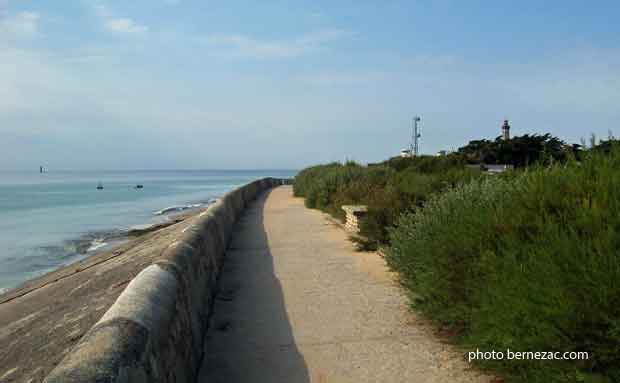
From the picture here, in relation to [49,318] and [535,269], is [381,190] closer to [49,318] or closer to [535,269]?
[49,318]

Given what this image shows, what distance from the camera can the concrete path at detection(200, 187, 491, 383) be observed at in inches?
176

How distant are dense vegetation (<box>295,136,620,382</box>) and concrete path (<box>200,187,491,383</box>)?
36cm

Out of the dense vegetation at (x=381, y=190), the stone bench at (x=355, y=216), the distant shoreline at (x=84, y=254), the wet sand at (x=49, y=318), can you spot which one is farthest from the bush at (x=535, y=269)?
the distant shoreline at (x=84, y=254)

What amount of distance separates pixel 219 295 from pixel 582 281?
4779 millimetres

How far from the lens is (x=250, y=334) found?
5.46 meters

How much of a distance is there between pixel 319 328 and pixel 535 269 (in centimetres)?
259

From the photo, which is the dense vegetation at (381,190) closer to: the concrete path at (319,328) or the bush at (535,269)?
the concrete path at (319,328)

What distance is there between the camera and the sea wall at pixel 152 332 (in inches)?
111

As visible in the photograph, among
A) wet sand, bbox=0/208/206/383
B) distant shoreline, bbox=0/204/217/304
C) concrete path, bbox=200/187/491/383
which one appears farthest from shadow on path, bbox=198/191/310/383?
distant shoreline, bbox=0/204/217/304

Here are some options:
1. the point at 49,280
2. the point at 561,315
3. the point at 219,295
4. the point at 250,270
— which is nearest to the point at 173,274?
the point at 219,295

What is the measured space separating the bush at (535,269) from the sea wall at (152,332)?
2.34 m

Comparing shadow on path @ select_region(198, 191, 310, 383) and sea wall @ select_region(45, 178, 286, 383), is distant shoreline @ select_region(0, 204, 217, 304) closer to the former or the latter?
shadow on path @ select_region(198, 191, 310, 383)

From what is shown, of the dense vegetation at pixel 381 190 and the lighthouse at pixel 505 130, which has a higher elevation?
the lighthouse at pixel 505 130

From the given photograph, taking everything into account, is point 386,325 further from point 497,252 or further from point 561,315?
point 561,315
